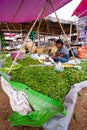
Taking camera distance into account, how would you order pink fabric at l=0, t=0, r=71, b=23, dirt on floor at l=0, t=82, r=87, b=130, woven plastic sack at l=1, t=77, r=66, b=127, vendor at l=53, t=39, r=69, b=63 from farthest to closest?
vendor at l=53, t=39, r=69, b=63, pink fabric at l=0, t=0, r=71, b=23, dirt on floor at l=0, t=82, r=87, b=130, woven plastic sack at l=1, t=77, r=66, b=127

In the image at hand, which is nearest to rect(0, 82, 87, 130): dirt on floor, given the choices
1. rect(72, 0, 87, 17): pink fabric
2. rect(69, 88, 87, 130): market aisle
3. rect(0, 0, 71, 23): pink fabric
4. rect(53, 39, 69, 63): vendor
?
rect(69, 88, 87, 130): market aisle

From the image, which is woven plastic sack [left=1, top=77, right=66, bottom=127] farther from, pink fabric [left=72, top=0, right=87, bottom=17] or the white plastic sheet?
pink fabric [left=72, top=0, right=87, bottom=17]

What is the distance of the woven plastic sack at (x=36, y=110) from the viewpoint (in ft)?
5.95

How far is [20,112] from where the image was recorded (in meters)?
1.91

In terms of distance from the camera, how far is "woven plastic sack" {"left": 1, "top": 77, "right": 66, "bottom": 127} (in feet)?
5.95

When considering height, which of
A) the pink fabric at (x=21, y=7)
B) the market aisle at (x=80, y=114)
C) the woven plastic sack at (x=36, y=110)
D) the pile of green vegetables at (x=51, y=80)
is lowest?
the market aisle at (x=80, y=114)

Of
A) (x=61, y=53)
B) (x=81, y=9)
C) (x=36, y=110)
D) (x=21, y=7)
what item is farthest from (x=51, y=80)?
(x=81, y=9)

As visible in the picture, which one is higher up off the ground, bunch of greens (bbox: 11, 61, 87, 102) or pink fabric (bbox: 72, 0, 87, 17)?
pink fabric (bbox: 72, 0, 87, 17)

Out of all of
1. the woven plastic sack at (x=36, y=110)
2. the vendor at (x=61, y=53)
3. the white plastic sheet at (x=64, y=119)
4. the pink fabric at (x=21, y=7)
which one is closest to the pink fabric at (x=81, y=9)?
the vendor at (x=61, y=53)

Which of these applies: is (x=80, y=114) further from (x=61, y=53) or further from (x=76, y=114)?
(x=61, y=53)

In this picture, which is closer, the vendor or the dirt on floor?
the dirt on floor

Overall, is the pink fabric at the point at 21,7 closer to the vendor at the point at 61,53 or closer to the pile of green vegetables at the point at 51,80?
the vendor at the point at 61,53

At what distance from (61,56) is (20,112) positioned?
3545 mm

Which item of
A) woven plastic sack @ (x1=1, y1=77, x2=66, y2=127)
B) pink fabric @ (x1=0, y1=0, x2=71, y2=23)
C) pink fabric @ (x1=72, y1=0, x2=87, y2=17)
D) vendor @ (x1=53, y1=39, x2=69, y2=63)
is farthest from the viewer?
pink fabric @ (x1=72, y1=0, x2=87, y2=17)
